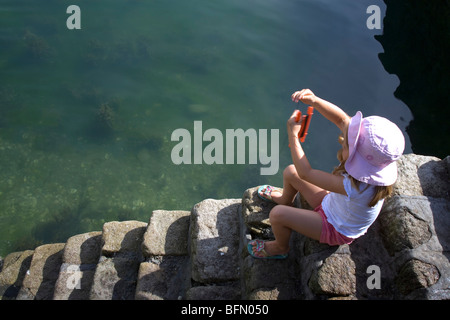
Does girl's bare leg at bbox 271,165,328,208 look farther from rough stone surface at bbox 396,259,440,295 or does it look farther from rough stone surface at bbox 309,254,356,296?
rough stone surface at bbox 396,259,440,295

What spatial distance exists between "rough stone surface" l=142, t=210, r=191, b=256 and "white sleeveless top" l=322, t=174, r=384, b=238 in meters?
1.58

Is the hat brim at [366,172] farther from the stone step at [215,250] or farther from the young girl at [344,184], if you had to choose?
the stone step at [215,250]

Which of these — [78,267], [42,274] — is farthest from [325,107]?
[42,274]

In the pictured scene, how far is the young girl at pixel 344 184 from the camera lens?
255 cm

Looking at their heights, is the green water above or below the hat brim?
below

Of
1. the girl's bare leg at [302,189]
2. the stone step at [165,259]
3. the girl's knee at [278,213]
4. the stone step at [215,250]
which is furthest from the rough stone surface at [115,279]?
the girl's bare leg at [302,189]

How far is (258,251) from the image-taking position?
3.21 meters

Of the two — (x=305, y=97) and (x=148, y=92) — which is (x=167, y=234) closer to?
(x=305, y=97)

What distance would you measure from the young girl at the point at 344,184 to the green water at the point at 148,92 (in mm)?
2772

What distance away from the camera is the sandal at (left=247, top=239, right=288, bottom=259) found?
3193 mm

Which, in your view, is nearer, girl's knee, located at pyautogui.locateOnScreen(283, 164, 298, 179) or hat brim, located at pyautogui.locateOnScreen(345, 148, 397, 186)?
hat brim, located at pyautogui.locateOnScreen(345, 148, 397, 186)

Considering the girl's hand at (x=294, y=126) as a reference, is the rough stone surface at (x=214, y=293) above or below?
below

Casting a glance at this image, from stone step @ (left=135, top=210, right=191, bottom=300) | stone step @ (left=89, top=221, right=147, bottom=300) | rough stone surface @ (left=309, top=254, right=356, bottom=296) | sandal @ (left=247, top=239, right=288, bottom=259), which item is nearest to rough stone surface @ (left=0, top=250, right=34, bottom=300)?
stone step @ (left=89, top=221, right=147, bottom=300)

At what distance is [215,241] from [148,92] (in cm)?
407
